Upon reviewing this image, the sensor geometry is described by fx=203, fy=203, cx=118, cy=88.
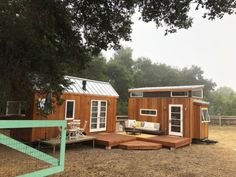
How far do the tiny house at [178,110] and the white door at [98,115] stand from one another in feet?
9.38

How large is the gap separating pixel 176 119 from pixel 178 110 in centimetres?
51

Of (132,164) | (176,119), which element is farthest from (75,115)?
(176,119)

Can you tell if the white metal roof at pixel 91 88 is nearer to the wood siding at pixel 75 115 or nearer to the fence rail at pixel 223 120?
the wood siding at pixel 75 115

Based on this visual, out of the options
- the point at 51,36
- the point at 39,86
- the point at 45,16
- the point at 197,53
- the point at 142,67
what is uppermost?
the point at 197,53

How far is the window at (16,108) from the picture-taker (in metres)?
8.40

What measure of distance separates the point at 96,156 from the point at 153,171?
7.36 feet

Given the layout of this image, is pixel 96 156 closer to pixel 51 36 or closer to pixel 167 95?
pixel 51 36

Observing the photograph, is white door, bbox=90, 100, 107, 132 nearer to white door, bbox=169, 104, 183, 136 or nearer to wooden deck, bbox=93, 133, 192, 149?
wooden deck, bbox=93, 133, 192, 149

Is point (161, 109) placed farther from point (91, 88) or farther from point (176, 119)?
point (91, 88)

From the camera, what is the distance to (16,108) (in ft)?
27.8

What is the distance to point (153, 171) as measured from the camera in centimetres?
538

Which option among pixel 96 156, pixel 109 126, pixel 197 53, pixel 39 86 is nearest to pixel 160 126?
pixel 109 126

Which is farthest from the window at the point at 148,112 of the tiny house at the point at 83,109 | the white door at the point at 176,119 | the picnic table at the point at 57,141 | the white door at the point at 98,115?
the picnic table at the point at 57,141

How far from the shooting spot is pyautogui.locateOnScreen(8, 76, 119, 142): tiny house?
8023mm
